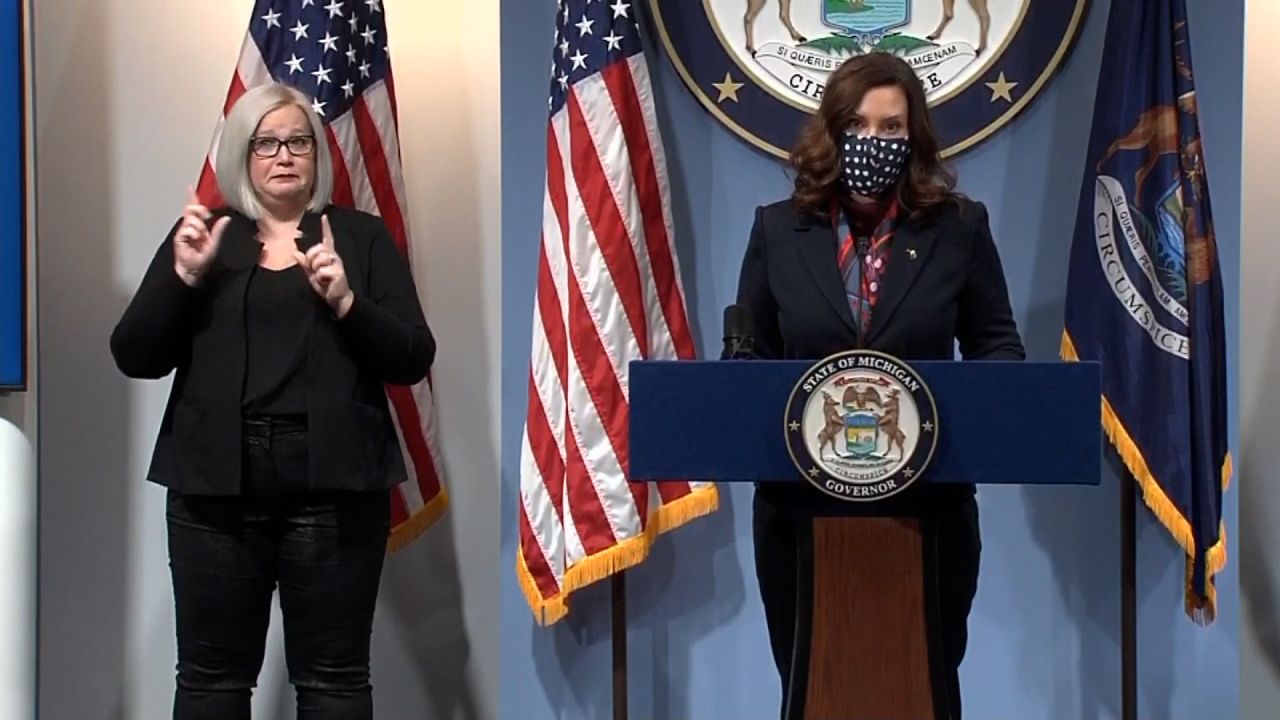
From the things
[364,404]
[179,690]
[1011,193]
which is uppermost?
[1011,193]

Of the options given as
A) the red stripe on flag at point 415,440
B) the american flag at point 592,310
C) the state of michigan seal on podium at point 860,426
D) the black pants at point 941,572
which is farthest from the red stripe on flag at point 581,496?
the state of michigan seal on podium at point 860,426

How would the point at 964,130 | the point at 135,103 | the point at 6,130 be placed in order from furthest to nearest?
the point at 135,103
the point at 964,130
the point at 6,130

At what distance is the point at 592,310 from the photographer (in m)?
2.88

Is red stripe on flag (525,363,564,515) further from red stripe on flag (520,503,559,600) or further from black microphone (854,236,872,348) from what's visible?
black microphone (854,236,872,348)

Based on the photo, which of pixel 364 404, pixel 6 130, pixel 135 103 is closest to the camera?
pixel 364 404

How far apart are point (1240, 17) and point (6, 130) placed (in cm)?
254

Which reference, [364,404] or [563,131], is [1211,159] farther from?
[364,404]

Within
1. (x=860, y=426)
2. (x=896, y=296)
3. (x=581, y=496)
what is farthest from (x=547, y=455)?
(x=860, y=426)

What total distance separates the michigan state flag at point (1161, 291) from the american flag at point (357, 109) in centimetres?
147

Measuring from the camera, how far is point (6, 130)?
279 centimetres

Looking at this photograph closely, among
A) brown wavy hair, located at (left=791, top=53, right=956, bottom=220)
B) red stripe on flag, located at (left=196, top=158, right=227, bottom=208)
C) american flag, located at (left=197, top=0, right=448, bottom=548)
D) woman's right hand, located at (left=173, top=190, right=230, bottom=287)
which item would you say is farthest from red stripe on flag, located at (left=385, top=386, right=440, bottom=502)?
brown wavy hair, located at (left=791, top=53, right=956, bottom=220)

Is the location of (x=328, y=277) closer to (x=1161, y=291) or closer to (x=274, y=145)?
(x=274, y=145)

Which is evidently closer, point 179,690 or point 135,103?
point 179,690

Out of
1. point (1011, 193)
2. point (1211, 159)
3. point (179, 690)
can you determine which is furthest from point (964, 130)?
point (179, 690)
